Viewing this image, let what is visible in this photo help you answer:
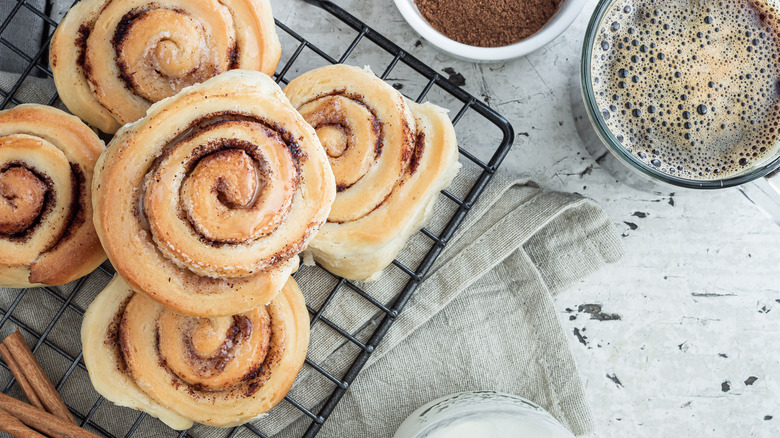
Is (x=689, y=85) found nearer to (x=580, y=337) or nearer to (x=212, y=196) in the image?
(x=580, y=337)

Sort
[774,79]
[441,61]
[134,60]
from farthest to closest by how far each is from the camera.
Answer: [441,61]
[774,79]
[134,60]

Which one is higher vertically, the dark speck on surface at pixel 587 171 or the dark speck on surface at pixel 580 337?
the dark speck on surface at pixel 587 171

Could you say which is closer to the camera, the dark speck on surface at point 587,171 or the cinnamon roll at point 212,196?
the cinnamon roll at point 212,196

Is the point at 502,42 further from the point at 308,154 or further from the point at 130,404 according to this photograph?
the point at 130,404

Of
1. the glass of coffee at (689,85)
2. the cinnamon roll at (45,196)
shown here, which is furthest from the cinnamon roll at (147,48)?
the glass of coffee at (689,85)

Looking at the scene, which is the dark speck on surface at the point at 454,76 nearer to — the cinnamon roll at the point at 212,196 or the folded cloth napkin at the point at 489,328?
the folded cloth napkin at the point at 489,328

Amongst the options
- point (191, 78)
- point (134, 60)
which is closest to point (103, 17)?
point (134, 60)
